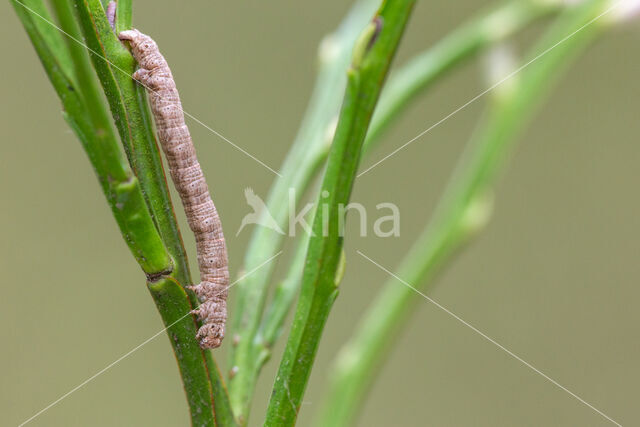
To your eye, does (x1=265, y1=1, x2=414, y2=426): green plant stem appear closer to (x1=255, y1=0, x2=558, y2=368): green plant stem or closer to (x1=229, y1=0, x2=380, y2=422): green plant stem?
(x1=229, y1=0, x2=380, y2=422): green plant stem

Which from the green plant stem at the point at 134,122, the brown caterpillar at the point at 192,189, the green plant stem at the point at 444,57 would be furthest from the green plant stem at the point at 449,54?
the green plant stem at the point at 134,122

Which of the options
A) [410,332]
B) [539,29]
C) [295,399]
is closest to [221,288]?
[295,399]

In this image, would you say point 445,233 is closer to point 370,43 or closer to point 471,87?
point 370,43

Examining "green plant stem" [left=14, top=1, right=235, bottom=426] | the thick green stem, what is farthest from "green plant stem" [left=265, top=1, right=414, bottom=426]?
the thick green stem

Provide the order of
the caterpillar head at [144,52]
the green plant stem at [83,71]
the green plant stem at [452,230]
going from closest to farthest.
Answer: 1. the green plant stem at [83,71]
2. the caterpillar head at [144,52]
3. the green plant stem at [452,230]

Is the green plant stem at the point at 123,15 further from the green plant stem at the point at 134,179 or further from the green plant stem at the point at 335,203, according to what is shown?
the green plant stem at the point at 335,203

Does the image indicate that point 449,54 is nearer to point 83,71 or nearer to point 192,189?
point 192,189
